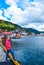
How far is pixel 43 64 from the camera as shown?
32.1 ft

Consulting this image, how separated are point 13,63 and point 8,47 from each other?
1.65ft

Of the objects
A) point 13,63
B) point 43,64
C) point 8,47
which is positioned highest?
point 8,47

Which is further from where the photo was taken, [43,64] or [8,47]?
[43,64]

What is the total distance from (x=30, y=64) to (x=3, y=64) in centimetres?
439

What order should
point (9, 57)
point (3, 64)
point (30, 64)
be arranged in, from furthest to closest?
1. point (30, 64)
2. point (9, 57)
3. point (3, 64)

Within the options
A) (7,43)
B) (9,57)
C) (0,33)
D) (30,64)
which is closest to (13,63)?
(7,43)

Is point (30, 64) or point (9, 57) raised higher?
point (9, 57)

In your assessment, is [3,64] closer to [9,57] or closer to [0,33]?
[9,57]

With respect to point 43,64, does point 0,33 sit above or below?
above

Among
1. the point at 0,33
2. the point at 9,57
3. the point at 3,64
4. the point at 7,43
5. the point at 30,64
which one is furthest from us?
the point at 0,33

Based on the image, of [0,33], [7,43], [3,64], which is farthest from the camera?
[0,33]

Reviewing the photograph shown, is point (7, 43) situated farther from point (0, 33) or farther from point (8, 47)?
point (0, 33)

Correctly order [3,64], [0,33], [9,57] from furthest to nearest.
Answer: [0,33] < [9,57] < [3,64]

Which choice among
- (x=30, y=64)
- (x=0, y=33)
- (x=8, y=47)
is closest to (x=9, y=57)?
(x=8, y=47)
